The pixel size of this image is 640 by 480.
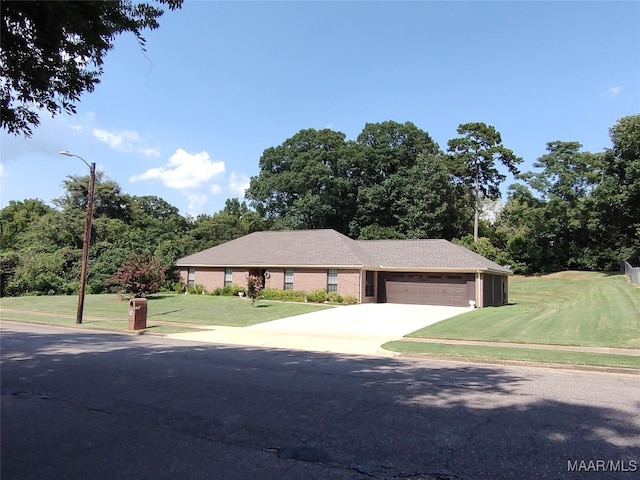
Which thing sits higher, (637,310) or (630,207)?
(630,207)

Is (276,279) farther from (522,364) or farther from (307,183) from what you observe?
(307,183)

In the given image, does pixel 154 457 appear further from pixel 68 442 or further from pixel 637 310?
pixel 637 310

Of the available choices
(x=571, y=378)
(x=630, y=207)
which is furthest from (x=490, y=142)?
(x=571, y=378)

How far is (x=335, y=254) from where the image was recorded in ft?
112

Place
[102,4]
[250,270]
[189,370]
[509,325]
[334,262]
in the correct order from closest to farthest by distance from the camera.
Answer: [102,4], [189,370], [509,325], [334,262], [250,270]

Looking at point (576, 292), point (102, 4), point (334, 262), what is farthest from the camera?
point (576, 292)

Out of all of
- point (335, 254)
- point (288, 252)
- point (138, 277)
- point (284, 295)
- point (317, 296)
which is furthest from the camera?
point (288, 252)

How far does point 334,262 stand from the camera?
32.8 metres

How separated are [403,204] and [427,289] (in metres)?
27.1

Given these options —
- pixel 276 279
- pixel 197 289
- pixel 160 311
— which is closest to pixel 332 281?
pixel 276 279

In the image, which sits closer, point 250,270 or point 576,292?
point 250,270

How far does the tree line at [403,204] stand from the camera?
4719cm

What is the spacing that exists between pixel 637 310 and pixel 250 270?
81.3ft

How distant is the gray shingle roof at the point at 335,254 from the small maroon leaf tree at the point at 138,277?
22.2 feet
